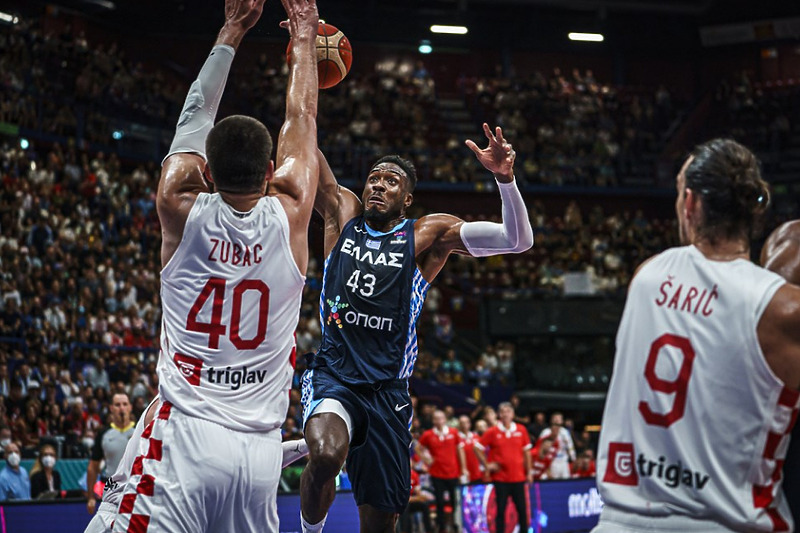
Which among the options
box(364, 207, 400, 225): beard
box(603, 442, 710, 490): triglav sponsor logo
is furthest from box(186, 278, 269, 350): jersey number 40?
box(364, 207, 400, 225): beard

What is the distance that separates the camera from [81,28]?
96.0ft

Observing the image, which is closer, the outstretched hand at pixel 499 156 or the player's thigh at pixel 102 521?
the player's thigh at pixel 102 521

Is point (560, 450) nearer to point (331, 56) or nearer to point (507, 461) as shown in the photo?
point (507, 461)

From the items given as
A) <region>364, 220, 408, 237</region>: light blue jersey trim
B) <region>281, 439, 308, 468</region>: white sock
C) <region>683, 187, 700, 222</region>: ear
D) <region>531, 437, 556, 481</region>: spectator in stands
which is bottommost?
<region>531, 437, 556, 481</region>: spectator in stands

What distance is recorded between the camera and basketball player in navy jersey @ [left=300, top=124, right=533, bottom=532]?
5.68 m

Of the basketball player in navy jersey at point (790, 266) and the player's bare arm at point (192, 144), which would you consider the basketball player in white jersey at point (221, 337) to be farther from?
the basketball player in navy jersey at point (790, 266)

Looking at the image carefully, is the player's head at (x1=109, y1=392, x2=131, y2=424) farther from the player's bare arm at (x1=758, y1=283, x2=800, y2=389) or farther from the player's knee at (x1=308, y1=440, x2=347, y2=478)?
the player's bare arm at (x1=758, y1=283, x2=800, y2=389)

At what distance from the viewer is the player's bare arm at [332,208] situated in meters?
6.51

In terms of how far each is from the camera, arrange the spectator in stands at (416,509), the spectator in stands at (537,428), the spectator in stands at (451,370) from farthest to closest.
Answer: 1. the spectator in stands at (451,370)
2. the spectator in stands at (537,428)
3. the spectator in stands at (416,509)

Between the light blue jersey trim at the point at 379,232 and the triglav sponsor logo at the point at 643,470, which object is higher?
the light blue jersey trim at the point at 379,232

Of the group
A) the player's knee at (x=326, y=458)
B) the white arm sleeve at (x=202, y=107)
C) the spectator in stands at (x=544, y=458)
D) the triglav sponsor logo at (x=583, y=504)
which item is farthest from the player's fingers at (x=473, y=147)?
the spectator in stands at (x=544, y=458)

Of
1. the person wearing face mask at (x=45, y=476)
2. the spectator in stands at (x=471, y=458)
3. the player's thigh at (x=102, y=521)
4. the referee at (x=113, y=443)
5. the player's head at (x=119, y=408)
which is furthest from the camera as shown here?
the spectator in stands at (x=471, y=458)

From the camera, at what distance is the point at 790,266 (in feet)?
12.0

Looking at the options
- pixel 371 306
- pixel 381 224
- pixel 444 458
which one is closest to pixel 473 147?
pixel 381 224
